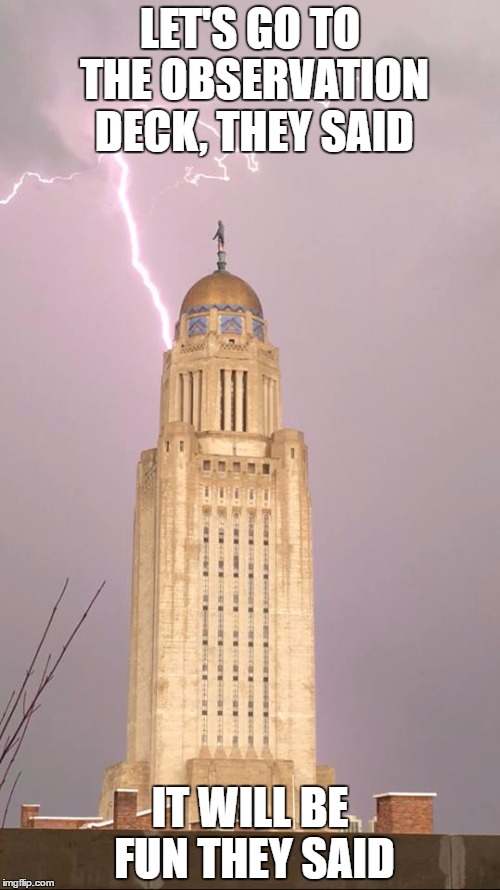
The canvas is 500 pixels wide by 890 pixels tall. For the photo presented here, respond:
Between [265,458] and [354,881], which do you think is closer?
[354,881]

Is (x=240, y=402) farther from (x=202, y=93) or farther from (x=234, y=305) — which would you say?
(x=202, y=93)

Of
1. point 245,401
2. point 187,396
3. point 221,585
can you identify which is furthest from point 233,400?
point 221,585

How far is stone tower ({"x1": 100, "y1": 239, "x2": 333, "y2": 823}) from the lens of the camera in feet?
286

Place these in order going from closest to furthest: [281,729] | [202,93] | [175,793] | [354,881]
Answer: [354,881] < [175,793] < [202,93] < [281,729]

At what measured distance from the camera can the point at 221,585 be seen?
91.7m

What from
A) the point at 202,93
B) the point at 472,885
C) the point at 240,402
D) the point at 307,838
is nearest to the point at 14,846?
the point at 307,838

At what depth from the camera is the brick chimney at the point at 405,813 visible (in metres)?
38.1

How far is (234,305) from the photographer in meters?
101

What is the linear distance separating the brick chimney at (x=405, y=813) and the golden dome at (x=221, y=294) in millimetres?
65220

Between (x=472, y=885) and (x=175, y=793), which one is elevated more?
(x=175, y=793)

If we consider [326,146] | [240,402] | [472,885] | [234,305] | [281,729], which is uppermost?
[234,305]

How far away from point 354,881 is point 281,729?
75.4 metres

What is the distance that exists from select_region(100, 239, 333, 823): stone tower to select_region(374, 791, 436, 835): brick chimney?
149 ft

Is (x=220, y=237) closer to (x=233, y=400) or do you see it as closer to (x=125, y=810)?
(x=233, y=400)
